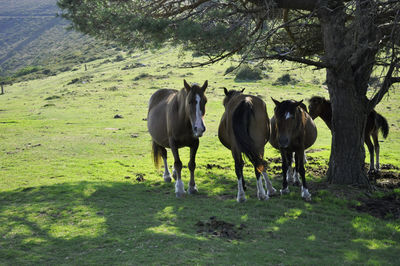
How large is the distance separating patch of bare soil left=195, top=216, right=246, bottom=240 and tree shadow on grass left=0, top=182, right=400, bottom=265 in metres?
0.15

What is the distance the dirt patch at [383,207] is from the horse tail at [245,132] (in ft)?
9.09

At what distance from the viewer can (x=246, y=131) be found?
28.5 ft

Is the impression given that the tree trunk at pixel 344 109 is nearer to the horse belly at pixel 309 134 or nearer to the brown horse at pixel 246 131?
the horse belly at pixel 309 134

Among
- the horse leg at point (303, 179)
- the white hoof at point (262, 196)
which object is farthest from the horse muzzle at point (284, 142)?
the white hoof at point (262, 196)

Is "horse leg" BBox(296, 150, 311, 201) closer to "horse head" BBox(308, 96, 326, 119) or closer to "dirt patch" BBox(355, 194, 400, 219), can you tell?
"dirt patch" BBox(355, 194, 400, 219)

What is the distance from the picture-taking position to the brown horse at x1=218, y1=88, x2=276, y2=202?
8.56 metres

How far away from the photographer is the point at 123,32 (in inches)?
393

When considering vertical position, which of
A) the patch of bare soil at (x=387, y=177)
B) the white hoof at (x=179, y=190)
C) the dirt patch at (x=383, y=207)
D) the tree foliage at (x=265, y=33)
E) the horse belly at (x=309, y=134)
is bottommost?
the patch of bare soil at (x=387, y=177)

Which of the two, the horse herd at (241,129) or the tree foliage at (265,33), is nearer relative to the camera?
the horse herd at (241,129)

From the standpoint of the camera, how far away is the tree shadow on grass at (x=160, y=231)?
5.87m

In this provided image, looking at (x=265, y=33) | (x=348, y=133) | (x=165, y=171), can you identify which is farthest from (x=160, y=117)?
(x=348, y=133)

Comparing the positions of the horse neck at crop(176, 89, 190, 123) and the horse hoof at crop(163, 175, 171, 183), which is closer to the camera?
the horse neck at crop(176, 89, 190, 123)

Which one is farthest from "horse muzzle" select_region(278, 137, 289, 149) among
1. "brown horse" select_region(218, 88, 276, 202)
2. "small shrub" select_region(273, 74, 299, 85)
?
"small shrub" select_region(273, 74, 299, 85)

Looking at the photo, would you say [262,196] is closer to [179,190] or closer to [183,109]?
[179,190]
